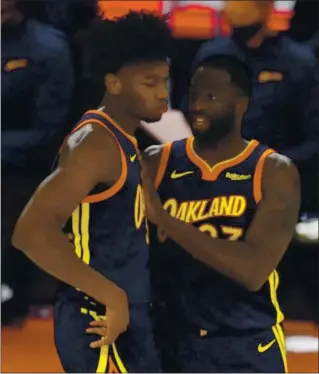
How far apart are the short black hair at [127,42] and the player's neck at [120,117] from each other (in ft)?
0.23

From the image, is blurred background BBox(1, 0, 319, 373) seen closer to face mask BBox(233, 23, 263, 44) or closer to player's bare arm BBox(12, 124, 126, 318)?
face mask BBox(233, 23, 263, 44)

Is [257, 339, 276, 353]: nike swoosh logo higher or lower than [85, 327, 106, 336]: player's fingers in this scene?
lower

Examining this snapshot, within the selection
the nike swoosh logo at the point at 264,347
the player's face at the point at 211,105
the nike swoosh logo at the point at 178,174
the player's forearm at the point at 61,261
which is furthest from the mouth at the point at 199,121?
the nike swoosh logo at the point at 264,347

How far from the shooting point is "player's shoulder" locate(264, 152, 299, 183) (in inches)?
58.8

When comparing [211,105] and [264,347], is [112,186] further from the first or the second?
[264,347]

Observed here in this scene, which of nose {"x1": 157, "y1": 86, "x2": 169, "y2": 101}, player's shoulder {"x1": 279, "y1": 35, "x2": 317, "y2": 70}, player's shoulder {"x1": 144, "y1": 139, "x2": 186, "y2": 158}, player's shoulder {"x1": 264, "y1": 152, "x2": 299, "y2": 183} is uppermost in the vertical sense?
player's shoulder {"x1": 279, "y1": 35, "x2": 317, "y2": 70}

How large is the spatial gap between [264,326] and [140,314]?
1.02 ft

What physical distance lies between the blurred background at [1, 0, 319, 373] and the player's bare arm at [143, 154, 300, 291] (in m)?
0.05

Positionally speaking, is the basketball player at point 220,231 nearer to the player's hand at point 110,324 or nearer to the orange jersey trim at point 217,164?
the orange jersey trim at point 217,164

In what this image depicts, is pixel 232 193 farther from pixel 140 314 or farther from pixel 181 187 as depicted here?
pixel 140 314

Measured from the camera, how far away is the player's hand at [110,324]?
4.45 ft

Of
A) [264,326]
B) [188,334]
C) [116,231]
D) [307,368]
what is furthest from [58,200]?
[307,368]

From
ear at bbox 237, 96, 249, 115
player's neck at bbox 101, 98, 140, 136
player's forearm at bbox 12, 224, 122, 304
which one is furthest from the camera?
ear at bbox 237, 96, 249, 115

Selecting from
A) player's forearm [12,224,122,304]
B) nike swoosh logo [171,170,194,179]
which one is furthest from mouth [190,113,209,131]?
player's forearm [12,224,122,304]
